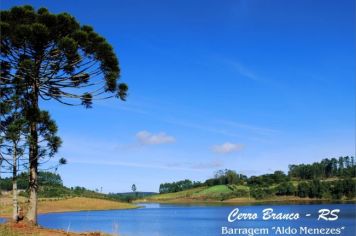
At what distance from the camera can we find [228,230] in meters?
40.2

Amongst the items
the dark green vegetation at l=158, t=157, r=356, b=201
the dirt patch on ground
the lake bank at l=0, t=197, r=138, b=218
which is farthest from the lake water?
the dark green vegetation at l=158, t=157, r=356, b=201

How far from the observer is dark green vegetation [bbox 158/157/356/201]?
154875 mm

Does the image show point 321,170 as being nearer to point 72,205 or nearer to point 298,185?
point 298,185

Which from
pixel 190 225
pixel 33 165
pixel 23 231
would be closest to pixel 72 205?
pixel 190 225

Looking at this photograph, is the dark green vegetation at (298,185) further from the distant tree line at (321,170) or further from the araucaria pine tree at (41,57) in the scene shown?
the araucaria pine tree at (41,57)

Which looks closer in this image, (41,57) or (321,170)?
(41,57)

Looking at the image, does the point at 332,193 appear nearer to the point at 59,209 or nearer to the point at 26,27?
A: the point at 59,209

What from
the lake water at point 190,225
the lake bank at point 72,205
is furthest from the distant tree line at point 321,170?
the lake water at point 190,225

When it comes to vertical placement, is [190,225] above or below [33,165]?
below

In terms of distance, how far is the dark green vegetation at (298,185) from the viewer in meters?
155

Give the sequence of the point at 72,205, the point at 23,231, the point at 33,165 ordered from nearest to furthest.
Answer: the point at 23,231 → the point at 33,165 → the point at 72,205

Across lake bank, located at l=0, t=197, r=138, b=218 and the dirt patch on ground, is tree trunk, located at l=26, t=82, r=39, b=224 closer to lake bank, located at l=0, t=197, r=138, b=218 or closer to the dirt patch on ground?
the dirt patch on ground

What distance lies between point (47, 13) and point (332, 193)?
5770 inches

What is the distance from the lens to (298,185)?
16488cm
